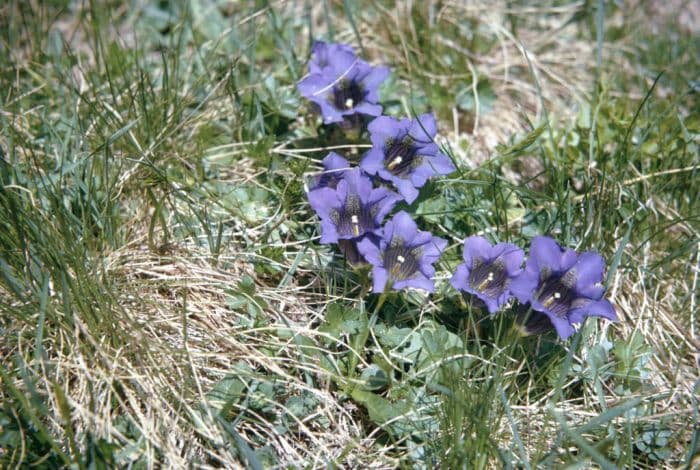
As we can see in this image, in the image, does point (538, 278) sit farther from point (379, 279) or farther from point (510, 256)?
point (379, 279)

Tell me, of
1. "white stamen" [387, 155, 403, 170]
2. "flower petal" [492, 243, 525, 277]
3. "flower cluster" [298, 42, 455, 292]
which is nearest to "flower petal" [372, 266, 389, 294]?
"flower cluster" [298, 42, 455, 292]

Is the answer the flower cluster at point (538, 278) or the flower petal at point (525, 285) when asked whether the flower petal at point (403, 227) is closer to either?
the flower cluster at point (538, 278)

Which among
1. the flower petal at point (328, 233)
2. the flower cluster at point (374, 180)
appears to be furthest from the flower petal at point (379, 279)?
the flower petal at point (328, 233)

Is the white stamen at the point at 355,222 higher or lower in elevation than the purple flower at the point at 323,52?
lower

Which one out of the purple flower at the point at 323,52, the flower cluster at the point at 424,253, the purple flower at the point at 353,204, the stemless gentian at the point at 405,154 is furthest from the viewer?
the purple flower at the point at 323,52

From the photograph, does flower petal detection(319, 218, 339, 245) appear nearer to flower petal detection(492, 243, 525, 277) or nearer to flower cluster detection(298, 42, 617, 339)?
flower cluster detection(298, 42, 617, 339)

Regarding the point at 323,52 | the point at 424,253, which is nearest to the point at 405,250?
the point at 424,253

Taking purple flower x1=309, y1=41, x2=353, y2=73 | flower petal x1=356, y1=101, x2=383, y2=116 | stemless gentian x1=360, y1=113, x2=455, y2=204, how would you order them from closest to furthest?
1. stemless gentian x1=360, y1=113, x2=455, y2=204
2. flower petal x1=356, y1=101, x2=383, y2=116
3. purple flower x1=309, y1=41, x2=353, y2=73

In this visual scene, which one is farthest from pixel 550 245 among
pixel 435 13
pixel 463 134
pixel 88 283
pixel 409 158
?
pixel 435 13
